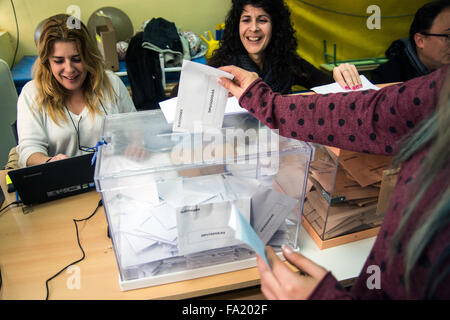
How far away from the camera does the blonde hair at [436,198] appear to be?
48cm

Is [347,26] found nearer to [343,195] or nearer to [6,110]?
[343,195]

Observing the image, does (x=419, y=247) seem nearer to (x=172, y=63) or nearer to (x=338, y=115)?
(x=338, y=115)

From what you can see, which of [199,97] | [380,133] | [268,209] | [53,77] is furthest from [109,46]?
[380,133]

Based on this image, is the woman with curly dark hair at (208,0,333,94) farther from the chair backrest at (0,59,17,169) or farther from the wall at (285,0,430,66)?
the wall at (285,0,430,66)

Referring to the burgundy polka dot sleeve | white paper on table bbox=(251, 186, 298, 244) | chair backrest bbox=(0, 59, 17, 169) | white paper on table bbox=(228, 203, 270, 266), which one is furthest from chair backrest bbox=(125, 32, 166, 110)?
white paper on table bbox=(228, 203, 270, 266)

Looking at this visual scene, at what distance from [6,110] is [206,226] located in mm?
1572

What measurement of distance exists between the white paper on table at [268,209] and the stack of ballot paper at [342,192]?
0.16 metres

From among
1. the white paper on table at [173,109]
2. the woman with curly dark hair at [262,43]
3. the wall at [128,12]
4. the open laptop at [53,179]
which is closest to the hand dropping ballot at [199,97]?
the white paper on table at [173,109]

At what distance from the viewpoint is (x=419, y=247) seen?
1.62 feet
